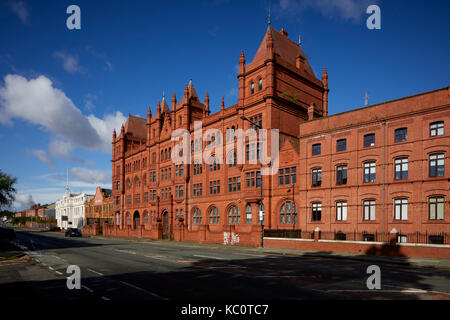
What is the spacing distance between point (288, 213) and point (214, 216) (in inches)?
516

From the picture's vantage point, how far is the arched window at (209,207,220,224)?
4602 centimetres

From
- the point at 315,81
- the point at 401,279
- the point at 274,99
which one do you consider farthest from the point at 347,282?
the point at 315,81

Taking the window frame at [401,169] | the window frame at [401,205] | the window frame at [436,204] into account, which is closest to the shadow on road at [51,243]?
the window frame at [401,205]

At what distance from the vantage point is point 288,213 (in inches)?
1451

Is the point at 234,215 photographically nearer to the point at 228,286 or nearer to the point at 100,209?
the point at 228,286

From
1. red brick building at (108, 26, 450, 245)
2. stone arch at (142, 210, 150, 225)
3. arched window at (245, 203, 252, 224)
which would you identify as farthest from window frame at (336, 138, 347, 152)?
stone arch at (142, 210, 150, 225)

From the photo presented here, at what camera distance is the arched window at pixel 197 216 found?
49.7 m

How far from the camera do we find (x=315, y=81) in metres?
46.2

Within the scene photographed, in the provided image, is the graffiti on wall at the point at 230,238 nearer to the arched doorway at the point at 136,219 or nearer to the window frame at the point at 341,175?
the window frame at the point at 341,175

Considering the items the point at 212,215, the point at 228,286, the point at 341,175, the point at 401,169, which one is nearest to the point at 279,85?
the point at 341,175

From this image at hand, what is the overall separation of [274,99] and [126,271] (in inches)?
1103

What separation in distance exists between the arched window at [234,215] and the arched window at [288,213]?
677cm

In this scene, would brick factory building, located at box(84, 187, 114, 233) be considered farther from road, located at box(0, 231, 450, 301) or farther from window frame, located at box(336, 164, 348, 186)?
road, located at box(0, 231, 450, 301)

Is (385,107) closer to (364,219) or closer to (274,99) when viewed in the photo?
(364,219)
